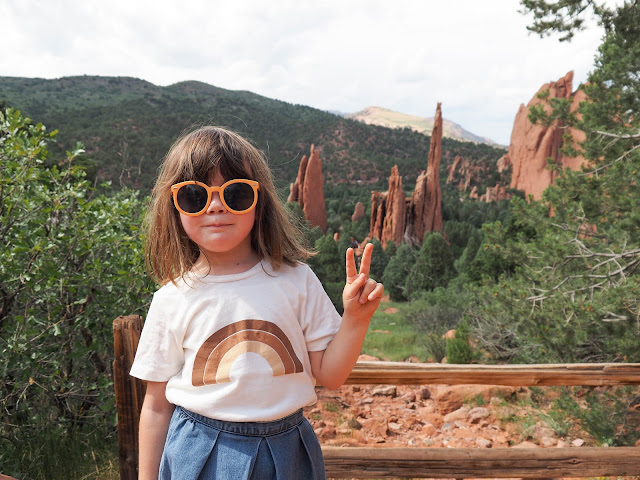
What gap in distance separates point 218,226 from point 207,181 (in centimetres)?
12

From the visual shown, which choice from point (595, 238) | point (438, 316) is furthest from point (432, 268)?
point (595, 238)

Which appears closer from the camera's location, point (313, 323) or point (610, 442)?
point (313, 323)

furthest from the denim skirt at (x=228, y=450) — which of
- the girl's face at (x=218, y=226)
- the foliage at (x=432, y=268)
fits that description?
the foliage at (x=432, y=268)

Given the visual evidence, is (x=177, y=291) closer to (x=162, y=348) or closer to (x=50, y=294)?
(x=162, y=348)

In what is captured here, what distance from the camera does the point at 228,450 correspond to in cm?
108

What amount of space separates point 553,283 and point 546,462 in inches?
148

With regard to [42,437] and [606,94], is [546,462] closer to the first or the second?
[42,437]

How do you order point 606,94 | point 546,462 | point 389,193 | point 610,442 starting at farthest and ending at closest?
point 389,193
point 606,94
point 610,442
point 546,462

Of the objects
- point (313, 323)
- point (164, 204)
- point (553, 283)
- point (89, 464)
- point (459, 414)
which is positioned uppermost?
point (164, 204)

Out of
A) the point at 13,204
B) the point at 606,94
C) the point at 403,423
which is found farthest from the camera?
the point at 403,423

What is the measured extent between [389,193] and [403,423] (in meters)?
33.5

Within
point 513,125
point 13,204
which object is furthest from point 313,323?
point 513,125

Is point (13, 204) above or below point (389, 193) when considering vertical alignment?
below

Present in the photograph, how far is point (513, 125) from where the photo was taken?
59125mm
